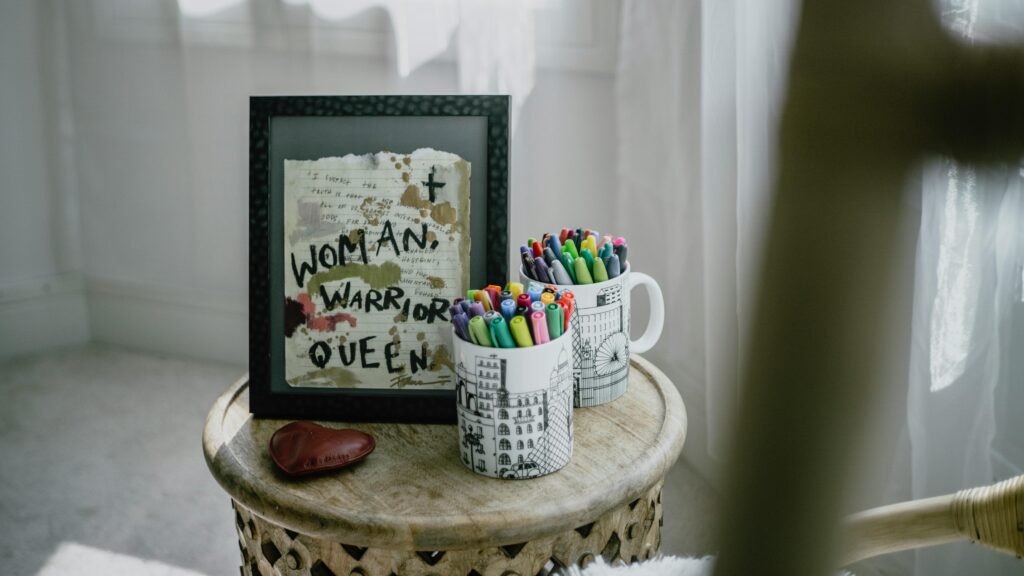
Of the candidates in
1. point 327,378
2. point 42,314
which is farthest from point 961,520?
point 42,314

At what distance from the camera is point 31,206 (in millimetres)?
2172

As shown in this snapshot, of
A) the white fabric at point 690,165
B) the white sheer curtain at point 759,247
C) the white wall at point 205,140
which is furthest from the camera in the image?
the white wall at point 205,140

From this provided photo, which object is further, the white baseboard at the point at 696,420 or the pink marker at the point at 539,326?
the white baseboard at the point at 696,420

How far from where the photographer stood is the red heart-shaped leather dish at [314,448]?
2.38ft

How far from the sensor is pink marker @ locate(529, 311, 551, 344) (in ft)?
2.32

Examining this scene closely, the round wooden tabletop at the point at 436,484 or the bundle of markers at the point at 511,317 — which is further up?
the bundle of markers at the point at 511,317

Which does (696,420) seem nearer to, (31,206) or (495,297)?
(495,297)

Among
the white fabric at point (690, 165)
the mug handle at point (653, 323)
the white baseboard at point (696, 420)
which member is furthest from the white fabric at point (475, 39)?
the mug handle at point (653, 323)

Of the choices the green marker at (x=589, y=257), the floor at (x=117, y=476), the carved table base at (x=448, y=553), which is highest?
the green marker at (x=589, y=257)

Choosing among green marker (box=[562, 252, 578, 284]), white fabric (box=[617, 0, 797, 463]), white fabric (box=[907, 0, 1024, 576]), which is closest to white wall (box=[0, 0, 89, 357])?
white fabric (box=[617, 0, 797, 463])

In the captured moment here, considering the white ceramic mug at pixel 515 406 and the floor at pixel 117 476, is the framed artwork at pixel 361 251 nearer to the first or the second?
the white ceramic mug at pixel 515 406

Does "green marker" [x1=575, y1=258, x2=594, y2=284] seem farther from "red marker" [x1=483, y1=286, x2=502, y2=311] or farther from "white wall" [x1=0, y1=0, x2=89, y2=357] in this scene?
"white wall" [x1=0, y1=0, x2=89, y2=357]

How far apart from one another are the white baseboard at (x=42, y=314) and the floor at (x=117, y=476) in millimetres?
52

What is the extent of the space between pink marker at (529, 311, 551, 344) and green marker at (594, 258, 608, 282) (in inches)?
5.4
